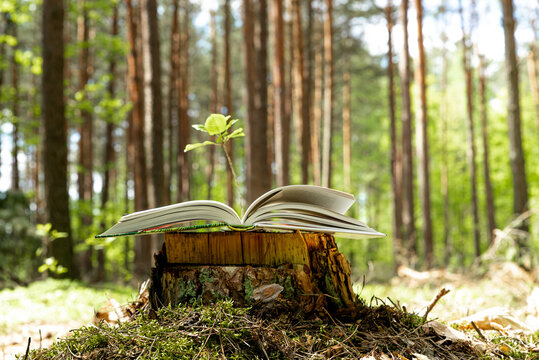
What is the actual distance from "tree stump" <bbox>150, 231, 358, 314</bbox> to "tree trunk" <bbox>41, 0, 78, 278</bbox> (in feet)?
19.2

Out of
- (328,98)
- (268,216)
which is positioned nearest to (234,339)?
(268,216)

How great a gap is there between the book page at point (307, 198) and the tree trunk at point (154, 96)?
5936 mm

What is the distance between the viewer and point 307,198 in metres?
1.94

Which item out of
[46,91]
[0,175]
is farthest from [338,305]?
[0,175]

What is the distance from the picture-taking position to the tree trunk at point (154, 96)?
7641mm

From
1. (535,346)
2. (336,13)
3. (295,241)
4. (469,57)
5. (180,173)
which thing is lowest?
(535,346)

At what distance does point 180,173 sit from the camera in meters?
15.8

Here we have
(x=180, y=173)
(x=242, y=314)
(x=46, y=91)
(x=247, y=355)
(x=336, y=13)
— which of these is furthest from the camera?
(x=336, y=13)

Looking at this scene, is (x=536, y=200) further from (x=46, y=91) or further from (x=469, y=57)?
(x=469, y=57)

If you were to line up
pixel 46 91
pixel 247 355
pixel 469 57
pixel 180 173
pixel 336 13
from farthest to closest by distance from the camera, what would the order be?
pixel 336 13 → pixel 469 57 → pixel 180 173 → pixel 46 91 → pixel 247 355

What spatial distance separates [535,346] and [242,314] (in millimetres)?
1337

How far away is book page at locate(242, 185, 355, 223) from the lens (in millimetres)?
1809

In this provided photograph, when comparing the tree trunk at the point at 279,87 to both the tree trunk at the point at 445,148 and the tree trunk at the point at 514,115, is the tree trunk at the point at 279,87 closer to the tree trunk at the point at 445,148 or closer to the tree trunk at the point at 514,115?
the tree trunk at the point at 514,115

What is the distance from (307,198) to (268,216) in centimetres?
26
